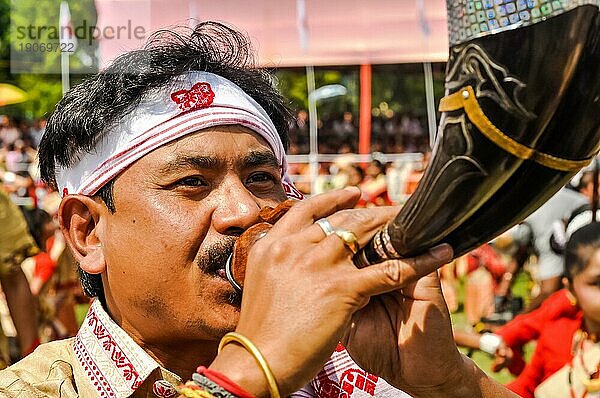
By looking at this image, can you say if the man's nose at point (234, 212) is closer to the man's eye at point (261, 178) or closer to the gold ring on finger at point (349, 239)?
the man's eye at point (261, 178)

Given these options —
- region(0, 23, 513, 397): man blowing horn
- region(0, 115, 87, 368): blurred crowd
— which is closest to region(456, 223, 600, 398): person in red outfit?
region(0, 115, 87, 368): blurred crowd

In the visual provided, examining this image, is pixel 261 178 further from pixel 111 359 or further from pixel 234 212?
pixel 111 359

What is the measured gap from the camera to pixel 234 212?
193 centimetres

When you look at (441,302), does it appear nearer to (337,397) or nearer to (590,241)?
(337,397)

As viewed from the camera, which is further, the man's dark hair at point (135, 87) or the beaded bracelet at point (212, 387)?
the man's dark hair at point (135, 87)

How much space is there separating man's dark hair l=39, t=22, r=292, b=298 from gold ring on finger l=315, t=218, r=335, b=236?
77 centimetres

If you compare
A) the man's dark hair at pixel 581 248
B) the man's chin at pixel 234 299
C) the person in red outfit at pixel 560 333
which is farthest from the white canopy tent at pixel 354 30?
the man's chin at pixel 234 299

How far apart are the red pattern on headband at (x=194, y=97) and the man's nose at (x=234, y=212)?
9.3 inches

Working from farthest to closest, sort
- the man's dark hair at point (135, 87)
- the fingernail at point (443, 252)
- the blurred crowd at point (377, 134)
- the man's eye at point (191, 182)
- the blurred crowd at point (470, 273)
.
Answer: the blurred crowd at point (377, 134)
the blurred crowd at point (470, 273)
the man's dark hair at point (135, 87)
the man's eye at point (191, 182)
the fingernail at point (443, 252)

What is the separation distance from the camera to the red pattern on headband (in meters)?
2.10

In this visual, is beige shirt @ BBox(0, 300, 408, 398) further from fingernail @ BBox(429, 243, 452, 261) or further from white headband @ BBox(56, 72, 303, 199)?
fingernail @ BBox(429, 243, 452, 261)

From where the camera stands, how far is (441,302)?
6.00 ft

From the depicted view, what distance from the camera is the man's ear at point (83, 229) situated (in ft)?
7.06

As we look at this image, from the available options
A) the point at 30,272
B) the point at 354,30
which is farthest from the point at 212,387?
the point at 354,30
